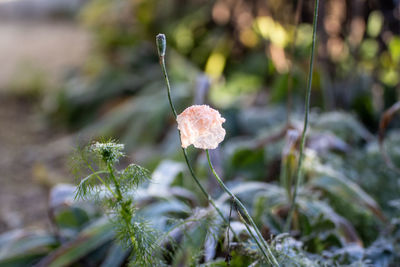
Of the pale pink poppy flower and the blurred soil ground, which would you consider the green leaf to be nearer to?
the blurred soil ground

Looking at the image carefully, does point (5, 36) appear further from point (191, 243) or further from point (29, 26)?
point (191, 243)

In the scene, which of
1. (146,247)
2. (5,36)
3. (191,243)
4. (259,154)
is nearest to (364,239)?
(259,154)

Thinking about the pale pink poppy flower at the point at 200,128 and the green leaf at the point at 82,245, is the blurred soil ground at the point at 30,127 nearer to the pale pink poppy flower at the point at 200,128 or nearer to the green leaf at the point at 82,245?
the green leaf at the point at 82,245

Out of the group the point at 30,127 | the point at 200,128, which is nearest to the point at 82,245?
the point at 200,128

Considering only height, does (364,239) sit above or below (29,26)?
below

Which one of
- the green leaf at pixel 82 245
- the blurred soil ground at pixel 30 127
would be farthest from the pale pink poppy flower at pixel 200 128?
the blurred soil ground at pixel 30 127

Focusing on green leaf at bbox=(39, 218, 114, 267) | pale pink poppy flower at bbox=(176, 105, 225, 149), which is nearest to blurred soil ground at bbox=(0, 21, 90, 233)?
green leaf at bbox=(39, 218, 114, 267)

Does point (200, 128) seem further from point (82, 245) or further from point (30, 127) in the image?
point (30, 127)
